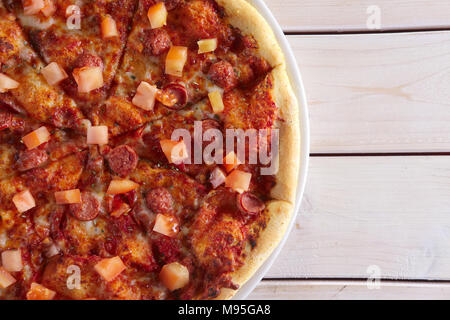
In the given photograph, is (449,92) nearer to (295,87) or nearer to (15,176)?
(295,87)

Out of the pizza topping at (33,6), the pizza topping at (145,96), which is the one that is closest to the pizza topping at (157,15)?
the pizza topping at (145,96)

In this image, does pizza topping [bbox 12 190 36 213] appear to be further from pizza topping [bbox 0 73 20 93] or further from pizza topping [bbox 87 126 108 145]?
pizza topping [bbox 0 73 20 93]

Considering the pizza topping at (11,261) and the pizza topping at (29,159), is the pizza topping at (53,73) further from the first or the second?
the pizza topping at (11,261)

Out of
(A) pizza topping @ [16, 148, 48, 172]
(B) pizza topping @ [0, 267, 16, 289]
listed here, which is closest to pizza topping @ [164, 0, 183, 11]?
(A) pizza topping @ [16, 148, 48, 172]

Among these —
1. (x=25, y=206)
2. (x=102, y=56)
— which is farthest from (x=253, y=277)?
(x=102, y=56)

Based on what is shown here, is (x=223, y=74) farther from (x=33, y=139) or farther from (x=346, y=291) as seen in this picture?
(x=346, y=291)

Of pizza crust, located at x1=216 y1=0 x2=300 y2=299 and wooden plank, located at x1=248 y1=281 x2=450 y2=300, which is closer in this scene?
pizza crust, located at x1=216 y1=0 x2=300 y2=299
